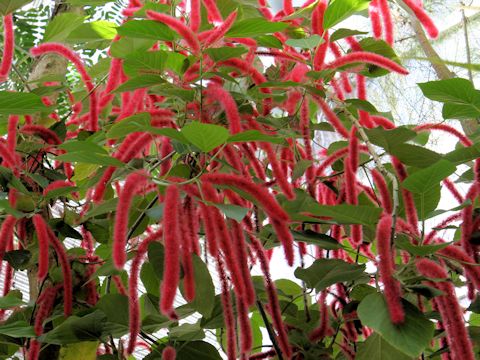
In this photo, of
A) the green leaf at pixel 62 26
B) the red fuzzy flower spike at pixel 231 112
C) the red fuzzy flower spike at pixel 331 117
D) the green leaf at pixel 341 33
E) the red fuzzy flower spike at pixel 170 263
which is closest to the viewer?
the red fuzzy flower spike at pixel 170 263

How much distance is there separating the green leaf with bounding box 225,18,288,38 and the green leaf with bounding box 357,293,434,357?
0.34 metres

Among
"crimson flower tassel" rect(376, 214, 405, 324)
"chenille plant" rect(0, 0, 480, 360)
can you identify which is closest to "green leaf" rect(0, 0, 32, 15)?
"chenille plant" rect(0, 0, 480, 360)

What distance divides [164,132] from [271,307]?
0.23 meters

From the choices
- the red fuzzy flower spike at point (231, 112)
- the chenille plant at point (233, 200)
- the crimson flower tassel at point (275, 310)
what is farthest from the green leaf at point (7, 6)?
the crimson flower tassel at point (275, 310)

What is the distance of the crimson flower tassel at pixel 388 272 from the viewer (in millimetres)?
627

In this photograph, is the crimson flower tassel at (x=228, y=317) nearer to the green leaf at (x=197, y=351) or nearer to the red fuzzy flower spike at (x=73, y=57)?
the green leaf at (x=197, y=351)

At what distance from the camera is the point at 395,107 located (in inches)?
94.3

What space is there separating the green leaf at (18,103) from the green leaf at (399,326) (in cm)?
44

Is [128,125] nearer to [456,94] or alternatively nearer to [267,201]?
[267,201]

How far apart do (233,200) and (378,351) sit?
0.24 meters

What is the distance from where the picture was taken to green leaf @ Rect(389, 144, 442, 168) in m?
0.83

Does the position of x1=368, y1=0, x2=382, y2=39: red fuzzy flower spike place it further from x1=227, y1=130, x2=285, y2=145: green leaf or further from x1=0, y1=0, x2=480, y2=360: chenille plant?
x1=227, y1=130, x2=285, y2=145: green leaf

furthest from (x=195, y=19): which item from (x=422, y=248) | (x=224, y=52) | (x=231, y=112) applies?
(x=422, y=248)

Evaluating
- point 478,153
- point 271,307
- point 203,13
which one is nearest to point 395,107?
point 203,13
